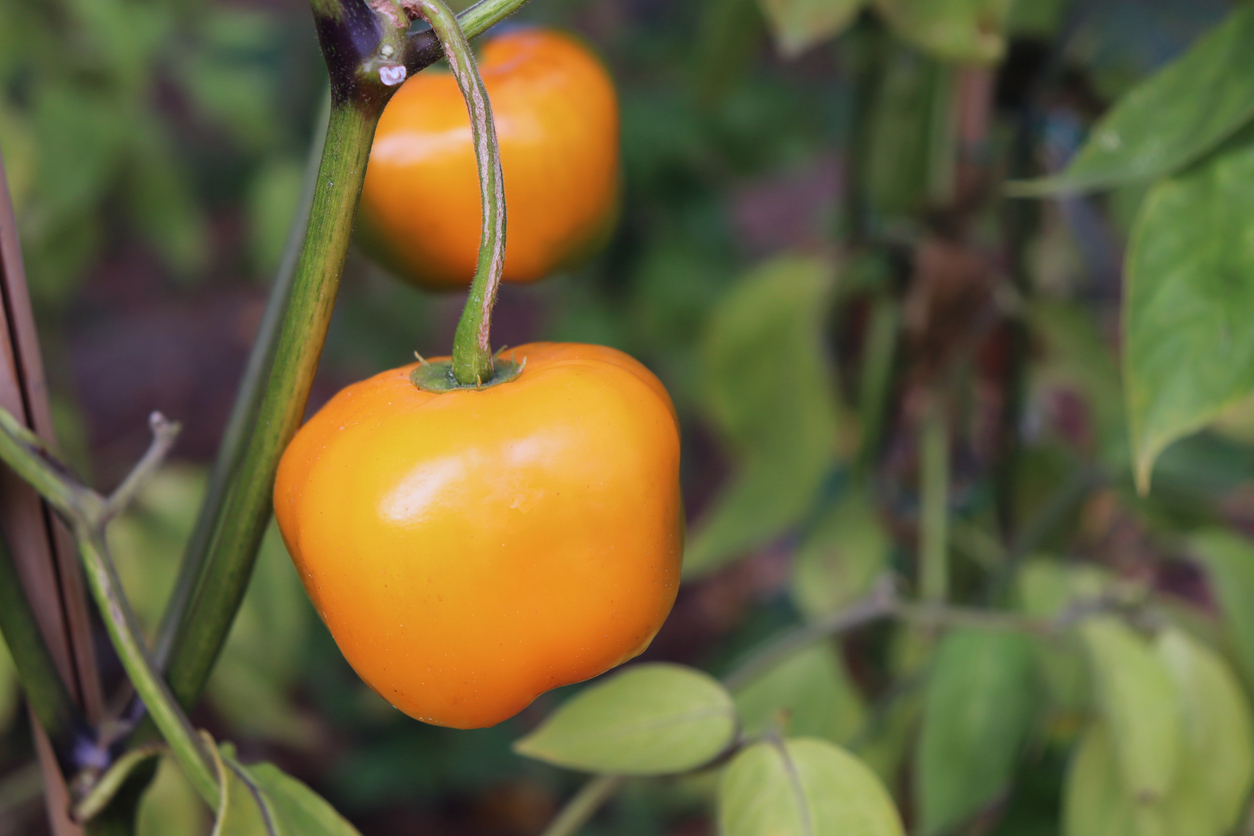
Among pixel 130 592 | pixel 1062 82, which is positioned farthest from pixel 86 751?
pixel 1062 82

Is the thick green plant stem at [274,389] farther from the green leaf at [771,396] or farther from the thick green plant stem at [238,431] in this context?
the green leaf at [771,396]

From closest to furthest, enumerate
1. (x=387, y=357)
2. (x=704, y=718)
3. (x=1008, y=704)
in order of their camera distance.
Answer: (x=704, y=718)
(x=1008, y=704)
(x=387, y=357)

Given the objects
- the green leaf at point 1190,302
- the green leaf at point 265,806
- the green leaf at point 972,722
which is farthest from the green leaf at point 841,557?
the green leaf at point 265,806

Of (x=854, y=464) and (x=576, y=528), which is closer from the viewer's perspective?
(x=576, y=528)

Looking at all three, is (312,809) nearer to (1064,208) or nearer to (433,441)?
(433,441)

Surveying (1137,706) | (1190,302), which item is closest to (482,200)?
(1190,302)
